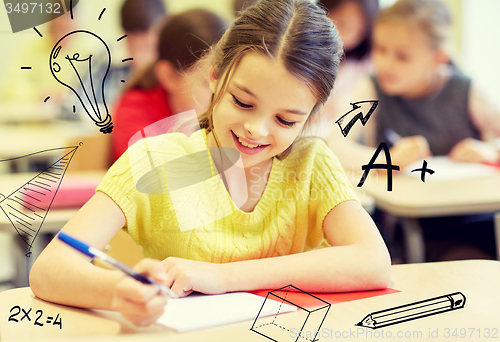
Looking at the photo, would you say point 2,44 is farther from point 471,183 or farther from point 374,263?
point 471,183

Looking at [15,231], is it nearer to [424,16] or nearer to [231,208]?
[231,208]

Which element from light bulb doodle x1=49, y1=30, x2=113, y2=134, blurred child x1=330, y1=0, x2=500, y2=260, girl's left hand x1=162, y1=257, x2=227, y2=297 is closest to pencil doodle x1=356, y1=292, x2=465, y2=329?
girl's left hand x1=162, y1=257, x2=227, y2=297

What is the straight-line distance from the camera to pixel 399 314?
1.76 ft

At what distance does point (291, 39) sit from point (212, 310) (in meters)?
0.34

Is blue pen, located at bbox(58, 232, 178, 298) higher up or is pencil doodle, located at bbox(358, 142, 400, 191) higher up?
pencil doodle, located at bbox(358, 142, 400, 191)

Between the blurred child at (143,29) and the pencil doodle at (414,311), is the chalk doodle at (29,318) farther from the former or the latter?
the blurred child at (143,29)

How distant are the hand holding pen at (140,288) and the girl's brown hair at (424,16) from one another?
141 centimetres

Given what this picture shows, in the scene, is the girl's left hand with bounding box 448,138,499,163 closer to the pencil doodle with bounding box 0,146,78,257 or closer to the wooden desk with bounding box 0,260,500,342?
the wooden desk with bounding box 0,260,500,342

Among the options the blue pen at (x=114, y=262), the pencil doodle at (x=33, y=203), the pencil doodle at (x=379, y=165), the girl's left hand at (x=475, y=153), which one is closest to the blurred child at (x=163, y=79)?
the pencil doodle at (x=33, y=203)

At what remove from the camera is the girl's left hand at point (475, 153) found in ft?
5.29

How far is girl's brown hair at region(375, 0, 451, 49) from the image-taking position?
5.27 feet

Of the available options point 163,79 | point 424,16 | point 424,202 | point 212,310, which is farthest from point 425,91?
point 212,310

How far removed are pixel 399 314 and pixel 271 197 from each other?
28 centimetres

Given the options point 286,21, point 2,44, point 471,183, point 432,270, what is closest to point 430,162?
point 471,183
